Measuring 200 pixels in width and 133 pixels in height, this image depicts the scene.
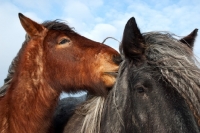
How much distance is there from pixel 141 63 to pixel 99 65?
973 millimetres

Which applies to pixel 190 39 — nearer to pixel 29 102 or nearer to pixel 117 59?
pixel 117 59

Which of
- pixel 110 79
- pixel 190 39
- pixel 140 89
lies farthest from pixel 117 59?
pixel 190 39

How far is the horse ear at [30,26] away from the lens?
522 centimetres

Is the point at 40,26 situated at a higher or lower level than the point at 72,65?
higher

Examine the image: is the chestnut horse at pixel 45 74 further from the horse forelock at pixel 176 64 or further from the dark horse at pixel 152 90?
the horse forelock at pixel 176 64

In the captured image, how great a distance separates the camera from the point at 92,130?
4.48m

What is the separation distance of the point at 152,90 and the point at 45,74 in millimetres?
2273

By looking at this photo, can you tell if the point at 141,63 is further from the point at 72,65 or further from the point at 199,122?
the point at 72,65

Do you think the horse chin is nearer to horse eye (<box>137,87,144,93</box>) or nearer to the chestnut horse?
the chestnut horse

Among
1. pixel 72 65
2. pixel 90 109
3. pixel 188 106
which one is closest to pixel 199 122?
pixel 188 106

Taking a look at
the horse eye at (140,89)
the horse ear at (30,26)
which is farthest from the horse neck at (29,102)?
the horse eye at (140,89)

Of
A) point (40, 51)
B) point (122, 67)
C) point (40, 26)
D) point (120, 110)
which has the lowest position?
point (120, 110)

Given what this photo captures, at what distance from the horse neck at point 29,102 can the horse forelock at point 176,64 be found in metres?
2.07

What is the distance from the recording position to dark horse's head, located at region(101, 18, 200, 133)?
346 cm
